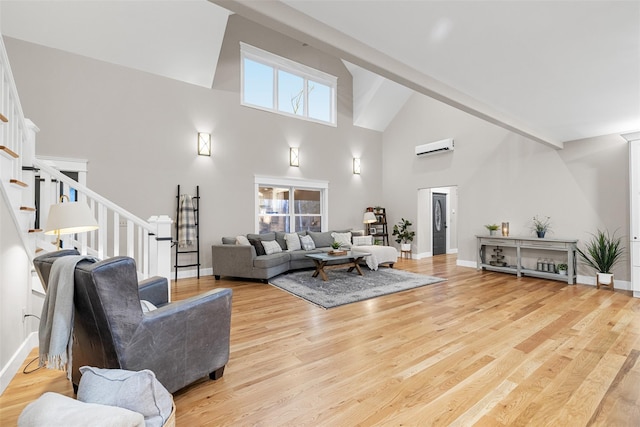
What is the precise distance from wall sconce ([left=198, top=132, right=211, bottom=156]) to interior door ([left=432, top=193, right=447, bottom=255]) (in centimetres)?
605

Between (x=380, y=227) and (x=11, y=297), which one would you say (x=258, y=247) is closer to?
(x=11, y=297)

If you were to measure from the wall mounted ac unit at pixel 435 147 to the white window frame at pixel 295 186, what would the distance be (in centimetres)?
249

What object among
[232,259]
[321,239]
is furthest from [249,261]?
[321,239]

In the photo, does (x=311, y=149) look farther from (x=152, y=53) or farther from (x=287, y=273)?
(x=152, y=53)

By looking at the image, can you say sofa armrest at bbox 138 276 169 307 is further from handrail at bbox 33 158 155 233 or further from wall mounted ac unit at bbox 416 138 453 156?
wall mounted ac unit at bbox 416 138 453 156

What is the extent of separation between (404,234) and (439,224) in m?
1.51

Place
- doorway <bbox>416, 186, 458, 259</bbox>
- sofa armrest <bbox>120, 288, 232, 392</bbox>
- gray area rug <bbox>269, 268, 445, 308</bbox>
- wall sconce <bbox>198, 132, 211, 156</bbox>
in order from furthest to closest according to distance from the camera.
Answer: doorway <bbox>416, 186, 458, 259</bbox>
wall sconce <bbox>198, 132, 211, 156</bbox>
gray area rug <bbox>269, 268, 445, 308</bbox>
sofa armrest <bbox>120, 288, 232, 392</bbox>

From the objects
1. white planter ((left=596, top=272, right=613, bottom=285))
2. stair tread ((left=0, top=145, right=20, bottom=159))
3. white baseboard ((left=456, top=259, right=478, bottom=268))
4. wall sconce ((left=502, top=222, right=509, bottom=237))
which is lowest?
white baseboard ((left=456, top=259, right=478, bottom=268))

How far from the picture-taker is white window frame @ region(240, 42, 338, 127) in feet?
20.7

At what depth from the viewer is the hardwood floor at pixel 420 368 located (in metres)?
1.75

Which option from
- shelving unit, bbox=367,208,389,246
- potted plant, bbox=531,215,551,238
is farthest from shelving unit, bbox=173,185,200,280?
potted plant, bbox=531,215,551,238

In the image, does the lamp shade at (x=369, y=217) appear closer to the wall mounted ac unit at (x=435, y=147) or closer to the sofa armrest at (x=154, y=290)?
the wall mounted ac unit at (x=435, y=147)

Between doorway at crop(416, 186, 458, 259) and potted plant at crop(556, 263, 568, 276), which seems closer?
potted plant at crop(556, 263, 568, 276)

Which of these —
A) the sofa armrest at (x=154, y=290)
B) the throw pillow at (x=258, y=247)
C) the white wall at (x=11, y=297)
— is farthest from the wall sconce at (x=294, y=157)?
the white wall at (x=11, y=297)
